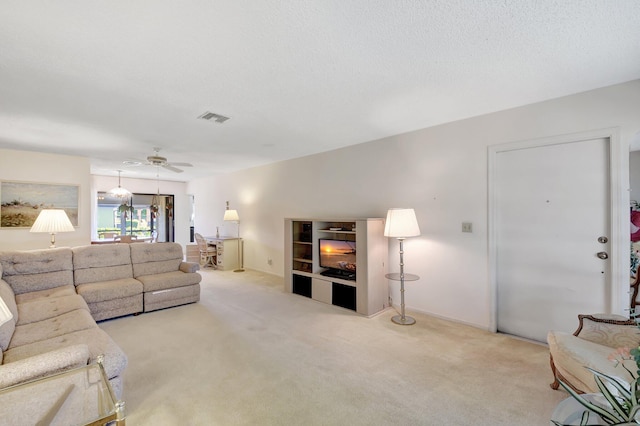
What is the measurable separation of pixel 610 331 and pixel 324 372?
2152 millimetres

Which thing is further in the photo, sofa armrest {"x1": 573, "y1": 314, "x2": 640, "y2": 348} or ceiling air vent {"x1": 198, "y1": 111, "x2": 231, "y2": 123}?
ceiling air vent {"x1": 198, "y1": 111, "x2": 231, "y2": 123}

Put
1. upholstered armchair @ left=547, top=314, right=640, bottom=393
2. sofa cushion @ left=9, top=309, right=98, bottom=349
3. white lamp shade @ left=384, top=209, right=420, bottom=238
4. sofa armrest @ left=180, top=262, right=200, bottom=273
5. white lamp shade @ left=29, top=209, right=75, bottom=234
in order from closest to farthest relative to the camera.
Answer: upholstered armchair @ left=547, top=314, right=640, bottom=393 < sofa cushion @ left=9, top=309, right=98, bottom=349 < white lamp shade @ left=384, top=209, right=420, bottom=238 < white lamp shade @ left=29, top=209, right=75, bottom=234 < sofa armrest @ left=180, top=262, right=200, bottom=273

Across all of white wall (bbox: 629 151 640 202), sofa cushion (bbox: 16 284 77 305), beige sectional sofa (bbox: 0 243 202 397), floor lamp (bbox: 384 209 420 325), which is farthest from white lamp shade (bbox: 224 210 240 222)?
white wall (bbox: 629 151 640 202)

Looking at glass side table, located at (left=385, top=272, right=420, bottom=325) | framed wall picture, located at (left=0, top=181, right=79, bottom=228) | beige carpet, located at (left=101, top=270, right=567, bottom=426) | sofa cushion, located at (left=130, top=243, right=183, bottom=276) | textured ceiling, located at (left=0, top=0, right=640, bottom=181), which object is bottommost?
beige carpet, located at (left=101, top=270, right=567, bottom=426)

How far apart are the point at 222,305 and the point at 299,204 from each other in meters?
2.27

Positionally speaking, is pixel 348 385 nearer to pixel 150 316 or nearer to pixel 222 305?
pixel 222 305

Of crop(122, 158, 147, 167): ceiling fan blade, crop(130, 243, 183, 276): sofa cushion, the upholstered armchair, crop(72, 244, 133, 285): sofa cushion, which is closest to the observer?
the upholstered armchair

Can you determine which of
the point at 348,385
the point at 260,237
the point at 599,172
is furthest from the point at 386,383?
the point at 260,237

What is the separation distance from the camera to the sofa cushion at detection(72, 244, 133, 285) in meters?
3.71

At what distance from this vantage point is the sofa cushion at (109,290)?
3383mm

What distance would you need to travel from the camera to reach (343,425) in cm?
177

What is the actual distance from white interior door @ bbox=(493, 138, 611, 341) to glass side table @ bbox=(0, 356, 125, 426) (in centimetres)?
353

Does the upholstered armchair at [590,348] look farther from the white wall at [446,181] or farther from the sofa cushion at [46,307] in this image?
the sofa cushion at [46,307]

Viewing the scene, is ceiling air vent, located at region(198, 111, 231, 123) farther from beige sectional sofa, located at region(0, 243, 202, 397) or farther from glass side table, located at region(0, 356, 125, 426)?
glass side table, located at region(0, 356, 125, 426)
